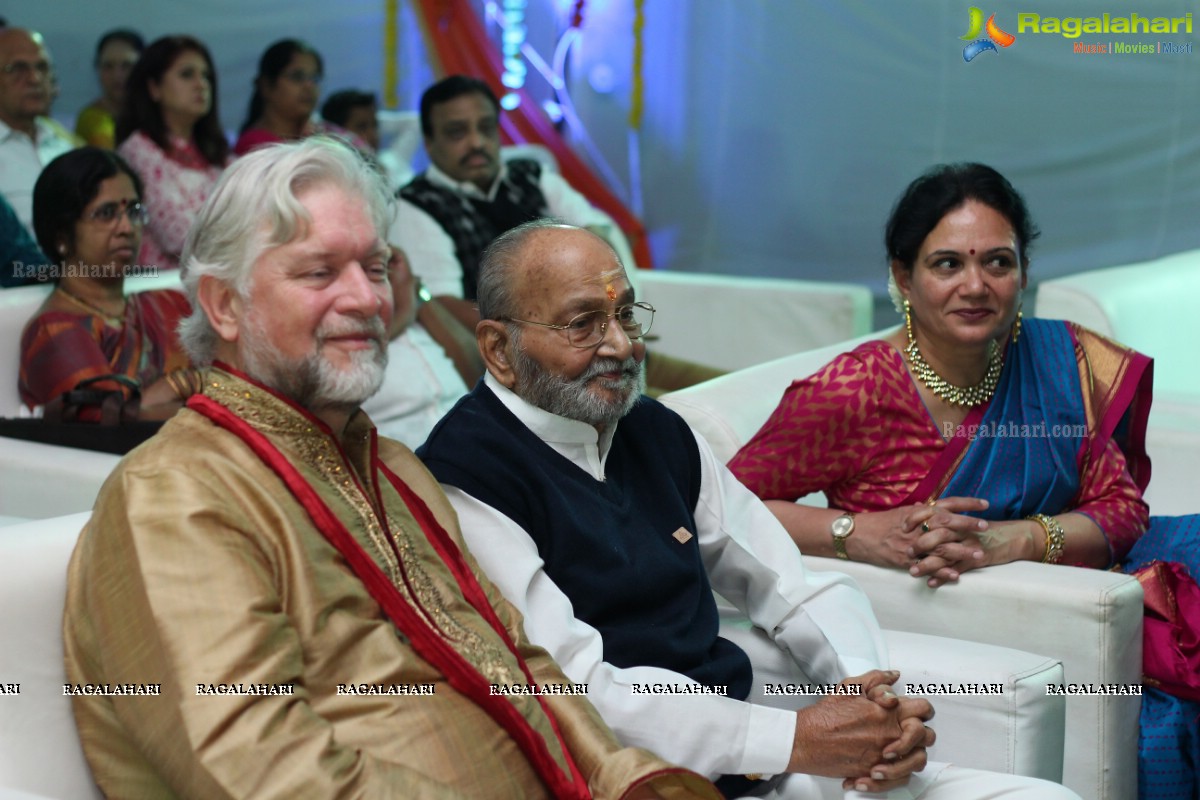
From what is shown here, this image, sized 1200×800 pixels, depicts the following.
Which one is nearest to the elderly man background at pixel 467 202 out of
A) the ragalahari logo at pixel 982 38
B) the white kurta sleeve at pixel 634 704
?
the ragalahari logo at pixel 982 38

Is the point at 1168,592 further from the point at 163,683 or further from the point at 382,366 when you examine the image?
the point at 163,683

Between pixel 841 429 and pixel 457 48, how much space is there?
502cm

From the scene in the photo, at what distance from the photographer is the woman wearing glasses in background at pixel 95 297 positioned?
3080 millimetres

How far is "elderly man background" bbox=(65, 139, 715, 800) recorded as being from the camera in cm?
128

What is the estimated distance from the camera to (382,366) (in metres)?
1.57

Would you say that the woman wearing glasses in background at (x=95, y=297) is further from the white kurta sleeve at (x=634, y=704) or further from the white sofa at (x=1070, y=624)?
the white sofa at (x=1070, y=624)

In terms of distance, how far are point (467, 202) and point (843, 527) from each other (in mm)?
2394

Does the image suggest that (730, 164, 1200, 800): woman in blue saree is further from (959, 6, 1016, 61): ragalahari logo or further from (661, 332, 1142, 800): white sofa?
(959, 6, 1016, 61): ragalahari logo

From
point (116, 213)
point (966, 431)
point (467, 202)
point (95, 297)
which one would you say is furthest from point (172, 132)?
point (966, 431)

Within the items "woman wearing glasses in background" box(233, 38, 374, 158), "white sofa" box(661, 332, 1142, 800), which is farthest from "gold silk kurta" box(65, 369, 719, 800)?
"woman wearing glasses in background" box(233, 38, 374, 158)

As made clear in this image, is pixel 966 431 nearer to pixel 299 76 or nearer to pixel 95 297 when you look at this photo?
pixel 95 297

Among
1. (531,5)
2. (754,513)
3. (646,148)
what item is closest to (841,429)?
(754,513)

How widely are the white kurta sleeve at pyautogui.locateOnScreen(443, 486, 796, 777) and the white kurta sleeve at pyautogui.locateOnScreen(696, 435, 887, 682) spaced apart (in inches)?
9.7

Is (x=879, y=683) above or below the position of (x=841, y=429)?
below
